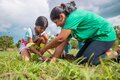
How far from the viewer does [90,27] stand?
4.92m

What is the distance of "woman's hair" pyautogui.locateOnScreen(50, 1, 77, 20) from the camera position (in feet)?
15.6

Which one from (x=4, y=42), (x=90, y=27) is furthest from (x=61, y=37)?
(x=4, y=42)

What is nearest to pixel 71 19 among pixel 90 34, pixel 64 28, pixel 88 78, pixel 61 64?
pixel 64 28

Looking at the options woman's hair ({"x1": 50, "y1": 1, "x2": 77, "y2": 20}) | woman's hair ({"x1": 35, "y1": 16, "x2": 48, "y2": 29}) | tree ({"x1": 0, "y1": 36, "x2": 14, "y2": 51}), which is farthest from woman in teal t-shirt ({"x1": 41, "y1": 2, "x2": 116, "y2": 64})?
tree ({"x1": 0, "y1": 36, "x2": 14, "y2": 51})

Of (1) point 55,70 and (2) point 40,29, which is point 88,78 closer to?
(1) point 55,70

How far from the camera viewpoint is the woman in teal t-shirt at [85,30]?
4.73 m

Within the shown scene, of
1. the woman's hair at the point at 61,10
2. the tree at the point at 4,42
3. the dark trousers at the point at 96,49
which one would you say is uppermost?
the woman's hair at the point at 61,10

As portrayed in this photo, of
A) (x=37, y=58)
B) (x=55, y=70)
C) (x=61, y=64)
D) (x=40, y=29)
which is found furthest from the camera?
(x=40, y=29)

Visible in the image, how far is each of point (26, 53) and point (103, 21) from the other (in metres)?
1.87

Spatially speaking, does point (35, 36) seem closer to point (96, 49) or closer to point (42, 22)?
point (42, 22)

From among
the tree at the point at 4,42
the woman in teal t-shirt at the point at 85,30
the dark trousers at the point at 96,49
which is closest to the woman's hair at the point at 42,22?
the woman in teal t-shirt at the point at 85,30

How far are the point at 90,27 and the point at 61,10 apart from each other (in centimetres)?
60

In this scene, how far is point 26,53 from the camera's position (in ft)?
19.6

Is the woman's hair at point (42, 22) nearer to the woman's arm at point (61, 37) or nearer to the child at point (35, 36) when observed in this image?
the child at point (35, 36)
